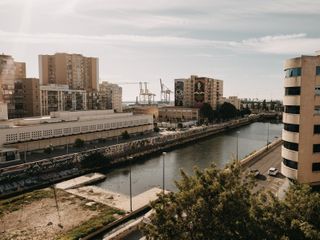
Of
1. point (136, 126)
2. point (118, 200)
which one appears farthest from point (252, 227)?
point (136, 126)

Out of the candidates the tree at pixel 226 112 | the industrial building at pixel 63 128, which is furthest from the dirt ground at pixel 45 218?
the tree at pixel 226 112

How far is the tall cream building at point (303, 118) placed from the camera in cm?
2253

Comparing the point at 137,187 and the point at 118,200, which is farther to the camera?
the point at 137,187

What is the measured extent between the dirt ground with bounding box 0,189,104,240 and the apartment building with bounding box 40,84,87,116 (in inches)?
1857

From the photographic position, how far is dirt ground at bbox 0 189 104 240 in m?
21.5

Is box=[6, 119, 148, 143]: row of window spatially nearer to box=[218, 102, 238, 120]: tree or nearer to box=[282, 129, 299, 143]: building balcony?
box=[282, 129, 299, 143]: building balcony

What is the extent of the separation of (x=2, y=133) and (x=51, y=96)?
30.9 m

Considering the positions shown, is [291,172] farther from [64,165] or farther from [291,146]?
[64,165]

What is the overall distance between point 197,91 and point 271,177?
83.2 meters

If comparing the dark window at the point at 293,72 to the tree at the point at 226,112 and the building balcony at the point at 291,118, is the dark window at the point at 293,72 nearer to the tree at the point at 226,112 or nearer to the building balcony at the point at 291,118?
the building balcony at the point at 291,118

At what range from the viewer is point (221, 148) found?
58.7 metres

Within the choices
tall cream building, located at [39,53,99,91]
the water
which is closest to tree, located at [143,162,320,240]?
the water

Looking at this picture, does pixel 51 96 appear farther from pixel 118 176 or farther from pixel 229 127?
pixel 229 127

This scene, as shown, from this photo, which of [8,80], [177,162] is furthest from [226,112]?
[8,80]
